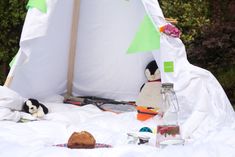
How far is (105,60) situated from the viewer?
3711 mm

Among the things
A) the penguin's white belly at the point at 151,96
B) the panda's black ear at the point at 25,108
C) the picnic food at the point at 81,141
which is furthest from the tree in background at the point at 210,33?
the picnic food at the point at 81,141

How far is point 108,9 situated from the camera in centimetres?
360

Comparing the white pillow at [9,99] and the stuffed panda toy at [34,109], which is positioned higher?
the white pillow at [9,99]

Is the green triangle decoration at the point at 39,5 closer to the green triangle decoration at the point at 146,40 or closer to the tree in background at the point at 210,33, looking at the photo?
the green triangle decoration at the point at 146,40

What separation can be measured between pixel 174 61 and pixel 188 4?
2.64m

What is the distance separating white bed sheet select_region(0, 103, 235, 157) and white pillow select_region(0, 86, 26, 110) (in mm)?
213

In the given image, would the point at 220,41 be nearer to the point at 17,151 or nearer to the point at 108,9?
the point at 108,9

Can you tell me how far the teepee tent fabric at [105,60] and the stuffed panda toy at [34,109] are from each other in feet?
0.79

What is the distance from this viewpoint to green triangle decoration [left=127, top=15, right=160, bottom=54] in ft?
9.02

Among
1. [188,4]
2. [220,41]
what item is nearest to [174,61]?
[220,41]

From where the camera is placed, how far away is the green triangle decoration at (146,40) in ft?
9.02

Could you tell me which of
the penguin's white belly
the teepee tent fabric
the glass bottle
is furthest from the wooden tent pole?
the glass bottle

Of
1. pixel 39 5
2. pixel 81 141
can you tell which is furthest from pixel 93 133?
pixel 39 5

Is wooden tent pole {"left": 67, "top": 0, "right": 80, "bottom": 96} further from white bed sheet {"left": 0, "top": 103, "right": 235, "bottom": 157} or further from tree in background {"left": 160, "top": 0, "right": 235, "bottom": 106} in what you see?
tree in background {"left": 160, "top": 0, "right": 235, "bottom": 106}
